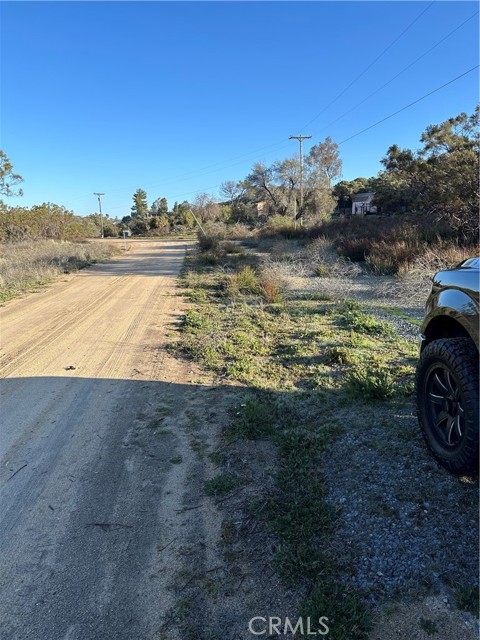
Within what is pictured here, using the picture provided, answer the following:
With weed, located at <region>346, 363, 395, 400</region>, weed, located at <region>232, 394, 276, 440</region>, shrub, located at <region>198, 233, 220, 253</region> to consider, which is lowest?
weed, located at <region>232, 394, 276, 440</region>

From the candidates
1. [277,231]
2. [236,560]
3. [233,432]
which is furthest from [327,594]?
[277,231]

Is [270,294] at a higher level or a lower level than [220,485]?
higher

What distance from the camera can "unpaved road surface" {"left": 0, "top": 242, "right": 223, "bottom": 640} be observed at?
6.82ft

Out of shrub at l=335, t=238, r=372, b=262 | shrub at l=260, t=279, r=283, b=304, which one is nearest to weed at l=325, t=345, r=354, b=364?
shrub at l=260, t=279, r=283, b=304

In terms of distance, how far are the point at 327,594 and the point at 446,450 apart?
1.24 m

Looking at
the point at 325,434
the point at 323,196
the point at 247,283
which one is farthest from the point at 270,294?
the point at 323,196

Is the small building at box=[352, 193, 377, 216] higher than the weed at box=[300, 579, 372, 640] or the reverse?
higher

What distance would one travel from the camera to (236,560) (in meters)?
2.31

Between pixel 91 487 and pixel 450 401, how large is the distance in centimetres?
267

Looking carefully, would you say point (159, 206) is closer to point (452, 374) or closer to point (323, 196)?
point (323, 196)

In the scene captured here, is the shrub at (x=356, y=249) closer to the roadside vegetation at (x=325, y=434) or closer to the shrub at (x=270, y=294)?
the shrub at (x=270, y=294)

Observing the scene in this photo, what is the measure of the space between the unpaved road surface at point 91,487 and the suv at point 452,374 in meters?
1.68

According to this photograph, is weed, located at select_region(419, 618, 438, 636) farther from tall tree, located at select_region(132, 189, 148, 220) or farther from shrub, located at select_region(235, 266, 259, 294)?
tall tree, located at select_region(132, 189, 148, 220)

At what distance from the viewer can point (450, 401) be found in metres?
2.67
